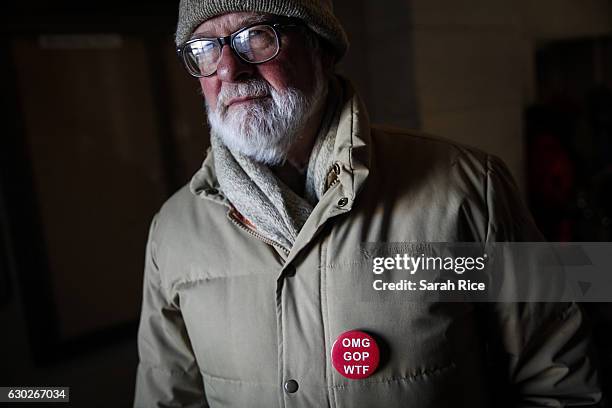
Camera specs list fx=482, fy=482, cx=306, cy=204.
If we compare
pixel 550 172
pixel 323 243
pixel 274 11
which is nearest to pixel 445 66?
pixel 550 172

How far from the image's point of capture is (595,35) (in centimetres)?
300

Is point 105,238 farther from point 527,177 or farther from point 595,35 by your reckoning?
point 595,35

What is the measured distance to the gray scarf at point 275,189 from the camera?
959 millimetres

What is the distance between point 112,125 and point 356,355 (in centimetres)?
167

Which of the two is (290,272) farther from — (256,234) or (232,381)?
(232,381)

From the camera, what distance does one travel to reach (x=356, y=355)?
89cm

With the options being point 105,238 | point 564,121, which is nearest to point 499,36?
point 564,121

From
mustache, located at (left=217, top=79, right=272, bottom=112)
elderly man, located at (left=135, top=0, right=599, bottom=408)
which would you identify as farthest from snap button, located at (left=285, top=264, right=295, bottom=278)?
mustache, located at (left=217, top=79, right=272, bottom=112)

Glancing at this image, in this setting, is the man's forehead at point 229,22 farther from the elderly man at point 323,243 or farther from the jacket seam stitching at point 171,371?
→ the jacket seam stitching at point 171,371

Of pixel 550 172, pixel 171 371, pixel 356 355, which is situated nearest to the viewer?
pixel 356 355

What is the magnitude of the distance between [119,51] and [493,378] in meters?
1.89

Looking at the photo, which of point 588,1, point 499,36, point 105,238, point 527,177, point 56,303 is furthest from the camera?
point 588,1

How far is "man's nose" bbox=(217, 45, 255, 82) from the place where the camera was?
3.05 ft

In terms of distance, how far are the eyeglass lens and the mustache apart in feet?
0.14
